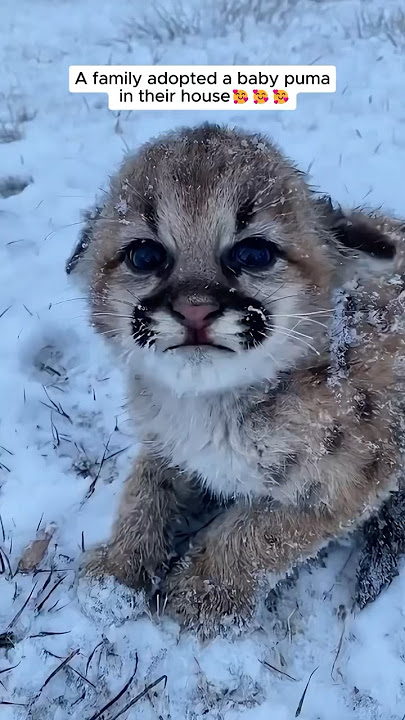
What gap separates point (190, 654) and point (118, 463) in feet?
2.53

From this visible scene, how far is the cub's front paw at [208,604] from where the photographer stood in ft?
7.38

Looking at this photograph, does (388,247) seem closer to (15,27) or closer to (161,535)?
(161,535)

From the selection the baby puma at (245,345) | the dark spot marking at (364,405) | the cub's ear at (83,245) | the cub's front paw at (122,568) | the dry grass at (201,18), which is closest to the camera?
the baby puma at (245,345)

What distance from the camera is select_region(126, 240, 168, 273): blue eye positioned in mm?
1905

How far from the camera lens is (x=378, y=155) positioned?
13.0ft

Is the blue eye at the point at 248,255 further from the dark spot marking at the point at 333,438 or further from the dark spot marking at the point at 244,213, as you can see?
the dark spot marking at the point at 333,438

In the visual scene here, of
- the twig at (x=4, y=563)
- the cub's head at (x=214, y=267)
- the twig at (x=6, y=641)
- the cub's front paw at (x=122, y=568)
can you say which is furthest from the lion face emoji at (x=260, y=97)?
the twig at (x=6, y=641)

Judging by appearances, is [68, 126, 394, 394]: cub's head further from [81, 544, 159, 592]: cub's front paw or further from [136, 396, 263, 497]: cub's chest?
[81, 544, 159, 592]: cub's front paw

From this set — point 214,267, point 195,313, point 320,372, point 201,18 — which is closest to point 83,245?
point 214,267

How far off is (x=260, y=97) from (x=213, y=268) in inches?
111

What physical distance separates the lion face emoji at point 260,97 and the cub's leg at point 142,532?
2.58 meters

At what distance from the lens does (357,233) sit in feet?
6.60

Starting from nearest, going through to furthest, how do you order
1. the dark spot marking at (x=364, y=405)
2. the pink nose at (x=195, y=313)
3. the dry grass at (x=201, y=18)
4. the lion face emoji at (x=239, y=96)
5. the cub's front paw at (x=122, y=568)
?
the pink nose at (x=195, y=313), the dark spot marking at (x=364, y=405), the cub's front paw at (x=122, y=568), the lion face emoji at (x=239, y=96), the dry grass at (x=201, y=18)

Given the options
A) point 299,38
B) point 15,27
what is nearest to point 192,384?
point 299,38
